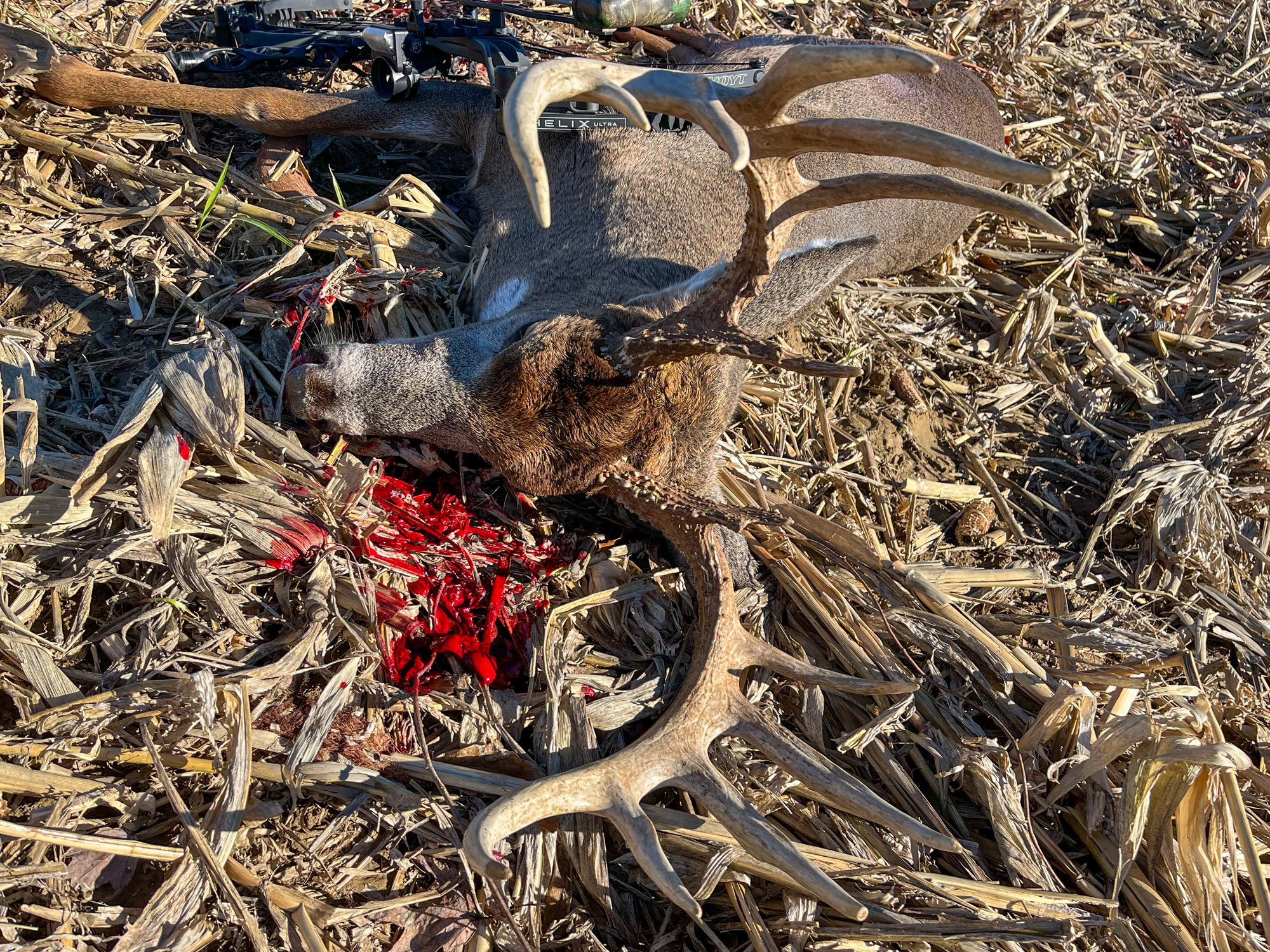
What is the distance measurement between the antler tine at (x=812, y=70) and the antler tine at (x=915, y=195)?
221mm

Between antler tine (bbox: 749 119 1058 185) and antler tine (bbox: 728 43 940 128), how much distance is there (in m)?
0.04

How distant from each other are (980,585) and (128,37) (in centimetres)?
430

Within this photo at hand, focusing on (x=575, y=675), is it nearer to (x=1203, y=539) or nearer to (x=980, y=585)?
(x=980, y=585)

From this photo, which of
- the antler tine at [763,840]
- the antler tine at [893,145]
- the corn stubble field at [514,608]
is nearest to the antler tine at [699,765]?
the antler tine at [763,840]

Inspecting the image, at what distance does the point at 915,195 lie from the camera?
7.52 feet

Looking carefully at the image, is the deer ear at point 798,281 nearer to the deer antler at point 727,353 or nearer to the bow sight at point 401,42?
the deer antler at point 727,353

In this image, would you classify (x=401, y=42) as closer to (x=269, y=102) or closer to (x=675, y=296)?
(x=269, y=102)

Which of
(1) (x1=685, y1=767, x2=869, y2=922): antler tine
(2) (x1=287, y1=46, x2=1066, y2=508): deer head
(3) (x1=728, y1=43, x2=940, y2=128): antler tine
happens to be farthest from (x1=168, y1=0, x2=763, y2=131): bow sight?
(1) (x1=685, y1=767, x2=869, y2=922): antler tine

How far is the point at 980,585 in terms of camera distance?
337cm

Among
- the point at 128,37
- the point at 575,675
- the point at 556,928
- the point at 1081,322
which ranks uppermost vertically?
the point at 128,37

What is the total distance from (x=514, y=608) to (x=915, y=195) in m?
1.58

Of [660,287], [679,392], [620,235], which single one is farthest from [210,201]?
[679,392]

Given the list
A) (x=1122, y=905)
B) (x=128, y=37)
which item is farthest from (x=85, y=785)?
(x=128, y=37)

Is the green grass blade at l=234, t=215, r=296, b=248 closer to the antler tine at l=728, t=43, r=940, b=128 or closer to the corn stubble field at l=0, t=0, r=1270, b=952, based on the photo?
the corn stubble field at l=0, t=0, r=1270, b=952
